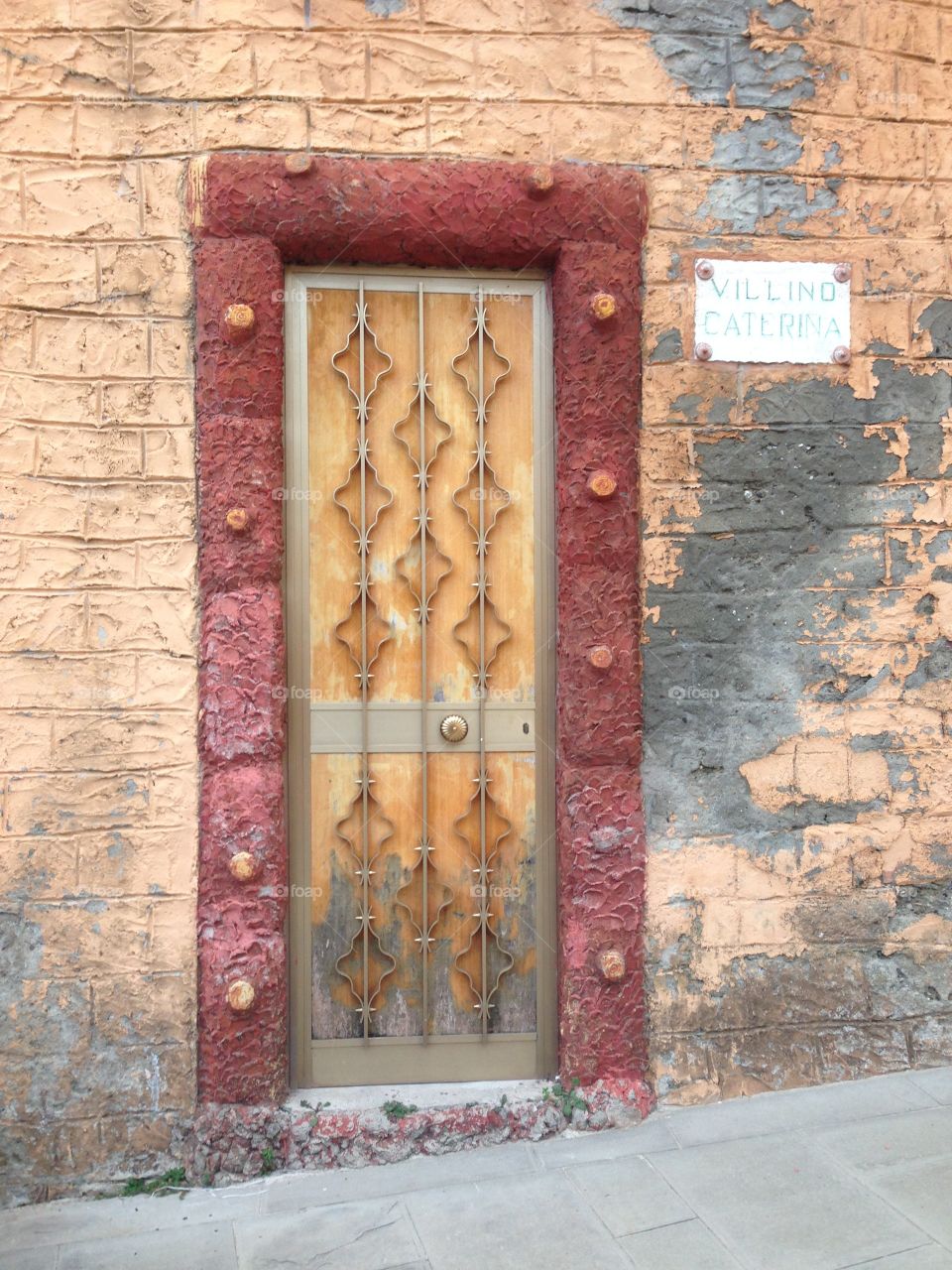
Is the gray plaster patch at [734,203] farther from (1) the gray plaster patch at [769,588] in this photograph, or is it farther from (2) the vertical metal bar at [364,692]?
(2) the vertical metal bar at [364,692]

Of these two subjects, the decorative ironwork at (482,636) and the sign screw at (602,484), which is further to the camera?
the decorative ironwork at (482,636)

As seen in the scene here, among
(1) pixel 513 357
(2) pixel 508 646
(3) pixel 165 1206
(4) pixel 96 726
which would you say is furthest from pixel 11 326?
(3) pixel 165 1206

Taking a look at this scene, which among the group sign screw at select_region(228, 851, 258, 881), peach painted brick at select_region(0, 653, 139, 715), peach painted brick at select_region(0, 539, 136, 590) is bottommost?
sign screw at select_region(228, 851, 258, 881)

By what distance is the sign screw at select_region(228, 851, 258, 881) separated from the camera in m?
2.96

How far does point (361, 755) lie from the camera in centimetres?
314

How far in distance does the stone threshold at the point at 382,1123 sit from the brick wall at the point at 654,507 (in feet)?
0.48

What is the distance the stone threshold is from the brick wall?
5.8 inches

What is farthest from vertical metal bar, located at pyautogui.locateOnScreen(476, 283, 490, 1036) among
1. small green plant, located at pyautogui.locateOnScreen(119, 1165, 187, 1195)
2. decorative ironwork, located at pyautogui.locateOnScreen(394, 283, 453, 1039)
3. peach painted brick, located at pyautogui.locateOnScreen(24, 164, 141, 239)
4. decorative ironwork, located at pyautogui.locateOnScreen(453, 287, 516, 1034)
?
peach painted brick, located at pyautogui.locateOnScreen(24, 164, 141, 239)

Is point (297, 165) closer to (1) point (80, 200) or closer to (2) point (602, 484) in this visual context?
(1) point (80, 200)

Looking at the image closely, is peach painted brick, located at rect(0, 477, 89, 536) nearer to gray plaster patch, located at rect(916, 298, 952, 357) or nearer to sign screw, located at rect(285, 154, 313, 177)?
sign screw, located at rect(285, 154, 313, 177)

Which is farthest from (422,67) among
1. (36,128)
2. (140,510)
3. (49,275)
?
(140,510)

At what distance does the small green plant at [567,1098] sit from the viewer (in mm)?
3074

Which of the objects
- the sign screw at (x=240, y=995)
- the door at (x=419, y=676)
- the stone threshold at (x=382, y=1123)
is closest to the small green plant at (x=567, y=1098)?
the stone threshold at (x=382, y=1123)

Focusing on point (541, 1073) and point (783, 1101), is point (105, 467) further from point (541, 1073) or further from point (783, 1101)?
point (783, 1101)
